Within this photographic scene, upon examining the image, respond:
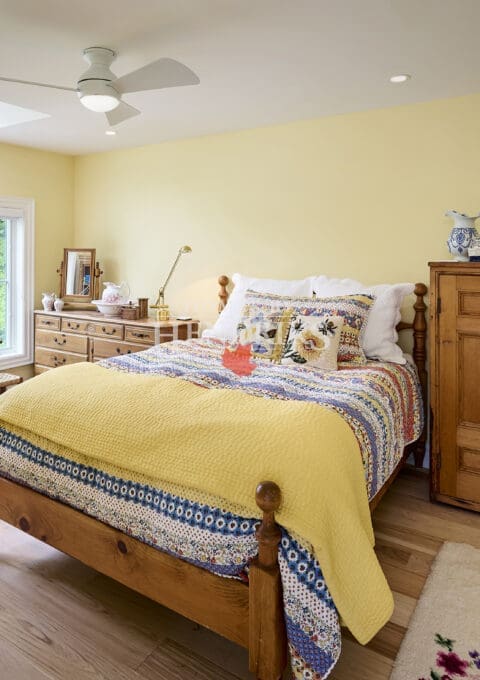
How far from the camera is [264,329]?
2.89m

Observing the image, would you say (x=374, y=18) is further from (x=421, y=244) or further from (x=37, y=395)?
(x=37, y=395)

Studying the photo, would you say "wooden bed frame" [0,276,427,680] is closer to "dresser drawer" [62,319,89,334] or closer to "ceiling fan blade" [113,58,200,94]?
"ceiling fan blade" [113,58,200,94]

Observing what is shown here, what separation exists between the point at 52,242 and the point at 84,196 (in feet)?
1.88

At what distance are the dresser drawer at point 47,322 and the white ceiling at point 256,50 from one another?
5.92 ft

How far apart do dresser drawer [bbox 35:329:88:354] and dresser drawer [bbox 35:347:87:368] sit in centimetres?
4

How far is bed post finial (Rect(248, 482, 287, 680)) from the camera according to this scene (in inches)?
52.5

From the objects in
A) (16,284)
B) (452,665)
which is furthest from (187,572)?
(16,284)

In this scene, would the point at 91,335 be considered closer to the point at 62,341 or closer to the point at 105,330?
Result: the point at 105,330

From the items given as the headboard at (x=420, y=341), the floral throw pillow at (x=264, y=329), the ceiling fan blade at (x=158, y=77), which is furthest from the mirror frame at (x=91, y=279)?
the headboard at (x=420, y=341)

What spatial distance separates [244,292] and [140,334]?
3.08ft

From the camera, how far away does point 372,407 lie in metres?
2.11

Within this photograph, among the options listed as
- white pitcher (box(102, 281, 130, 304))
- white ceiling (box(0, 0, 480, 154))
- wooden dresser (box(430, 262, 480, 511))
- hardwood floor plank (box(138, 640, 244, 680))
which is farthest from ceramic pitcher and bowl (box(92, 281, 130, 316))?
hardwood floor plank (box(138, 640, 244, 680))

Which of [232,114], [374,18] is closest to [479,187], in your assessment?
[374,18]

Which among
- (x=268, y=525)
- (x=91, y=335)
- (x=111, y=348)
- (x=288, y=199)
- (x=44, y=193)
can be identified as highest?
(x=44, y=193)
